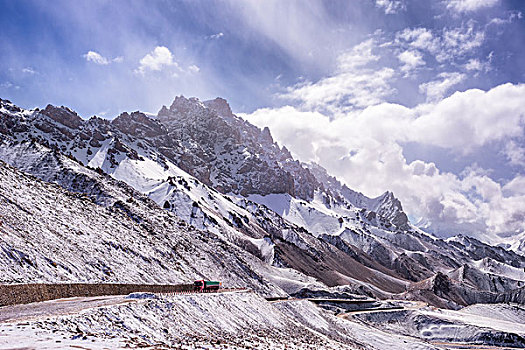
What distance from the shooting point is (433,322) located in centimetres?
9569

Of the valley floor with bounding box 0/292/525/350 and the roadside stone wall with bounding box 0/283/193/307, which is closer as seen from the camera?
the valley floor with bounding box 0/292/525/350

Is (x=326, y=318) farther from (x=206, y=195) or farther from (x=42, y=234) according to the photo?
(x=206, y=195)

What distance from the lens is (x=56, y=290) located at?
34656 mm

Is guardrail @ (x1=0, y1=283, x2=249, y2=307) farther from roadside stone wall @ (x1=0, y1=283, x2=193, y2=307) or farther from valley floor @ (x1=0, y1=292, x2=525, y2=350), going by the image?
valley floor @ (x1=0, y1=292, x2=525, y2=350)

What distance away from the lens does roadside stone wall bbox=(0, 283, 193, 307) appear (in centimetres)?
2983

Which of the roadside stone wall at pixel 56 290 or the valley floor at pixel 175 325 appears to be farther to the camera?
the roadside stone wall at pixel 56 290

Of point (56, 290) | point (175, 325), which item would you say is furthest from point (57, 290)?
point (175, 325)

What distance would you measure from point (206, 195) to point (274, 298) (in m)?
126

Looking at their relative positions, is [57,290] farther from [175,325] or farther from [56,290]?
[175,325]

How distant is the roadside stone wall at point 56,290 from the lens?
2983 cm

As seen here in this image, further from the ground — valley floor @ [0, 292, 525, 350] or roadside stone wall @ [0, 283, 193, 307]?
valley floor @ [0, 292, 525, 350]

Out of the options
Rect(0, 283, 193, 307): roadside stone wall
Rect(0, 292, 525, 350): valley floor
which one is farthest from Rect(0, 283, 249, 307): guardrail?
Rect(0, 292, 525, 350): valley floor

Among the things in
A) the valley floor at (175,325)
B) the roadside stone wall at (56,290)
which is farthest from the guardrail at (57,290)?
the valley floor at (175,325)

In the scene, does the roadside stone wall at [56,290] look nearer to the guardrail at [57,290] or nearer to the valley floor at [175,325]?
the guardrail at [57,290]
